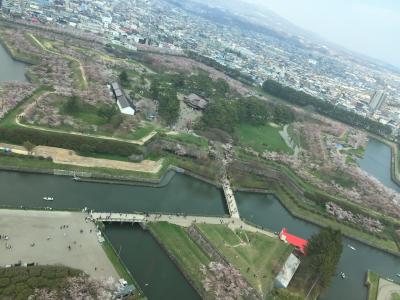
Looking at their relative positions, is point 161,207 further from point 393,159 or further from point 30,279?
point 393,159

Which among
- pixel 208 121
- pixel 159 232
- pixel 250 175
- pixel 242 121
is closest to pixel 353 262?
pixel 250 175

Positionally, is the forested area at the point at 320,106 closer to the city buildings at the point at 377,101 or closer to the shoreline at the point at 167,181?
the city buildings at the point at 377,101

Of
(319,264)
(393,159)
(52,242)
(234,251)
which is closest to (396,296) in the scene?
(319,264)

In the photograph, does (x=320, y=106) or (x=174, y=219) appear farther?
(x=320, y=106)

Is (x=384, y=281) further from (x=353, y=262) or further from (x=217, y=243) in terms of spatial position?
(x=217, y=243)

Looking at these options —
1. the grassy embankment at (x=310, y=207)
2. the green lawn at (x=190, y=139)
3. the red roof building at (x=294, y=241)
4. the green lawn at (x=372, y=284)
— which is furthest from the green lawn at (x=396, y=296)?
the green lawn at (x=190, y=139)

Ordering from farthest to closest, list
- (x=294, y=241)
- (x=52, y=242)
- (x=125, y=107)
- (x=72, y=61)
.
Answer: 1. (x=72, y=61)
2. (x=125, y=107)
3. (x=294, y=241)
4. (x=52, y=242)
